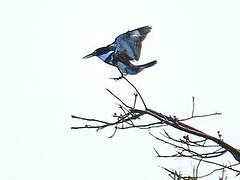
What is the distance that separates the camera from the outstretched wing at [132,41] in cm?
438

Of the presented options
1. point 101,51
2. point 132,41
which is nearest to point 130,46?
point 132,41

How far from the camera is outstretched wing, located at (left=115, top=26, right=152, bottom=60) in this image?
4.38m

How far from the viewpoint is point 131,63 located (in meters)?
4.28

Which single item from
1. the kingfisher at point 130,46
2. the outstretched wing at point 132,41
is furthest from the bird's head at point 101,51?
the outstretched wing at point 132,41

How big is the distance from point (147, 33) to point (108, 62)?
653mm

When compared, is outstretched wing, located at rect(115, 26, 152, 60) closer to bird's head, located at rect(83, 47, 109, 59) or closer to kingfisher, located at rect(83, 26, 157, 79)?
kingfisher, located at rect(83, 26, 157, 79)

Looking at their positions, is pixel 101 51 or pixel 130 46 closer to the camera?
pixel 130 46

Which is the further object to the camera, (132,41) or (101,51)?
(101,51)

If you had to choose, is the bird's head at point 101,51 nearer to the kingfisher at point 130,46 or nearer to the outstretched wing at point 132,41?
the kingfisher at point 130,46

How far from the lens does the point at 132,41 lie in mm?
4391

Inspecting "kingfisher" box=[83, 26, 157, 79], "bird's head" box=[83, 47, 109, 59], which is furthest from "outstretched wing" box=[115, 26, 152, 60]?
"bird's head" box=[83, 47, 109, 59]

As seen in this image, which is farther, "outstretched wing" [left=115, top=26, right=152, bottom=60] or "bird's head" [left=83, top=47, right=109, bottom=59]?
"bird's head" [left=83, top=47, right=109, bottom=59]

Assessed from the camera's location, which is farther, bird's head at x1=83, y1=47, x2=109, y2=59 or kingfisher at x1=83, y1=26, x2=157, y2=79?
bird's head at x1=83, y1=47, x2=109, y2=59

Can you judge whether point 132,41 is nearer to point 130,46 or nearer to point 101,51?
point 130,46
